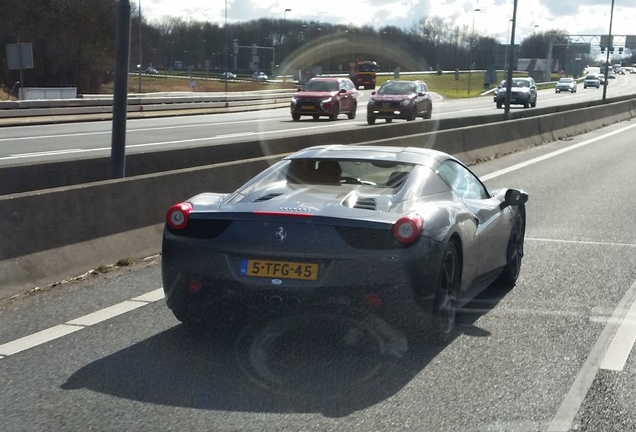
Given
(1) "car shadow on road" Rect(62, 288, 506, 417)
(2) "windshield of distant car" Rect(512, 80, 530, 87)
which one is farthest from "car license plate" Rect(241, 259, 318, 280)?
(2) "windshield of distant car" Rect(512, 80, 530, 87)

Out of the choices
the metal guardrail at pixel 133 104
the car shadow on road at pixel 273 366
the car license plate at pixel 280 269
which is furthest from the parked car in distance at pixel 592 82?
the car license plate at pixel 280 269

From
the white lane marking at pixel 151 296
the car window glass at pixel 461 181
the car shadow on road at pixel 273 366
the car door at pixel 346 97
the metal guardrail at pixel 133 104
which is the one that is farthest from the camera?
the car door at pixel 346 97

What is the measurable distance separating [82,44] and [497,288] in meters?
59.9

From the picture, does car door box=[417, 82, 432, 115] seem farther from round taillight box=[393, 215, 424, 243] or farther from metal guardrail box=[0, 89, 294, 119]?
round taillight box=[393, 215, 424, 243]

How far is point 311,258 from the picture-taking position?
6109 mm

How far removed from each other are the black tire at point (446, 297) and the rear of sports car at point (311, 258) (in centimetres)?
20

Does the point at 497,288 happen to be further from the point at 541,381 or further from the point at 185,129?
the point at 185,129

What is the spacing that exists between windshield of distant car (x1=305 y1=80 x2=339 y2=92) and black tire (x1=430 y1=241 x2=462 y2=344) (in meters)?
36.0

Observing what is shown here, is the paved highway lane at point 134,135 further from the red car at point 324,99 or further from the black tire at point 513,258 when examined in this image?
the black tire at point 513,258

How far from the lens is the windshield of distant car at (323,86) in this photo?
140 ft

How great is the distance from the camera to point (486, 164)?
2248 centimetres

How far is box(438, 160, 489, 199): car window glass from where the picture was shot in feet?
24.7

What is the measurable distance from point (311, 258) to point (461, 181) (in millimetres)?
2084

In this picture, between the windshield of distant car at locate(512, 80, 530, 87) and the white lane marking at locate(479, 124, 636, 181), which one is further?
the windshield of distant car at locate(512, 80, 530, 87)
